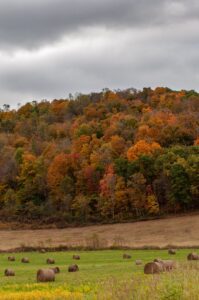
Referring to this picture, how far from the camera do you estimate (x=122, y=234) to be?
78.3m

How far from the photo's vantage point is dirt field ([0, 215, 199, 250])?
70.0 meters

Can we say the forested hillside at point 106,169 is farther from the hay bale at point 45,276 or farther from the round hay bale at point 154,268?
the hay bale at point 45,276

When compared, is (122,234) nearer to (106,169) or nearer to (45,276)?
(106,169)

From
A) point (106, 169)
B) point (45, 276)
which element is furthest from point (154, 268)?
point (106, 169)

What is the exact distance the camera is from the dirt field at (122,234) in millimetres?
70000

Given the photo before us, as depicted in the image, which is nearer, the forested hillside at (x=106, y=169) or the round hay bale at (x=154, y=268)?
the round hay bale at (x=154, y=268)

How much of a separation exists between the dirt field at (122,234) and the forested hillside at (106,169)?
7694mm

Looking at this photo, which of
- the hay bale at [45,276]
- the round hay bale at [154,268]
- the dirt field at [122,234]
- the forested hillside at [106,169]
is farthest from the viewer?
the forested hillside at [106,169]

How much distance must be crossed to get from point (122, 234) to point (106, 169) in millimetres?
32075

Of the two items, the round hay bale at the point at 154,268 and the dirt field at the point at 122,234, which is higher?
the round hay bale at the point at 154,268

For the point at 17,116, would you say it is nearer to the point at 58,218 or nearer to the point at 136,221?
the point at 58,218

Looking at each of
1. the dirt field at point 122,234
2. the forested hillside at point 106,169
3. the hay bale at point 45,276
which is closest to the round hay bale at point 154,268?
the hay bale at point 45,276

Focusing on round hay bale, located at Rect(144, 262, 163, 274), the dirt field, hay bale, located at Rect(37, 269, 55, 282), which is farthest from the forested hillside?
hay bale, located at Rect(37, 269, 55, 282)

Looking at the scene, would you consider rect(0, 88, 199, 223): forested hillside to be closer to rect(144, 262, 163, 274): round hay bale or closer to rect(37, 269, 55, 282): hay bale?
rect(144, 262, 163, 274): round hay bale
